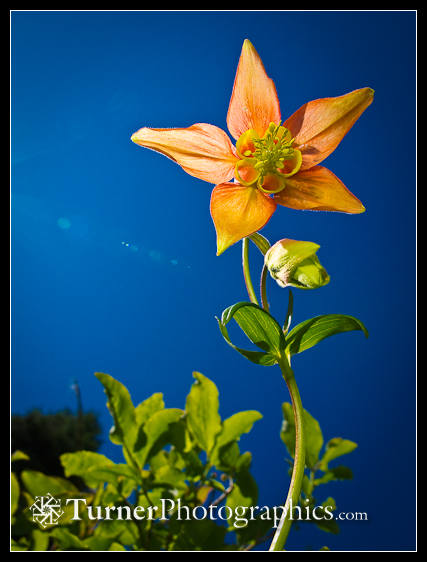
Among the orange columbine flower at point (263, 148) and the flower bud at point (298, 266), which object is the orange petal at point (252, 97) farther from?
the flower bud at point (298, 266)

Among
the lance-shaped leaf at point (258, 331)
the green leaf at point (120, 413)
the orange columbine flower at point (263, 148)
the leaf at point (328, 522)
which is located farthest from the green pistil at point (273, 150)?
the leaf at point (328, 522)

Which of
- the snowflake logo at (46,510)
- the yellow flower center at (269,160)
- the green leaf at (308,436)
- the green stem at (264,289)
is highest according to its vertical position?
the yellow flower center at (269,160)

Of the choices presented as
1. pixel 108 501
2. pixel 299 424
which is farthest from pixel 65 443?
pixel 299 424

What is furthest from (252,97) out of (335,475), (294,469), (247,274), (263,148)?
(335,475)

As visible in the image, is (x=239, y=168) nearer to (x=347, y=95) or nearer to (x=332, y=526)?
(x=347, y=95)

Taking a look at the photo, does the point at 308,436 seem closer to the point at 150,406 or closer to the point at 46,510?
the point at 150,406

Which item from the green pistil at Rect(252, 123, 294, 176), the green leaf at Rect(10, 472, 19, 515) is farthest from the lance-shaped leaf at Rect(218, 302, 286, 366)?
the green leaf at Rect(10, 472, 19, 515)
